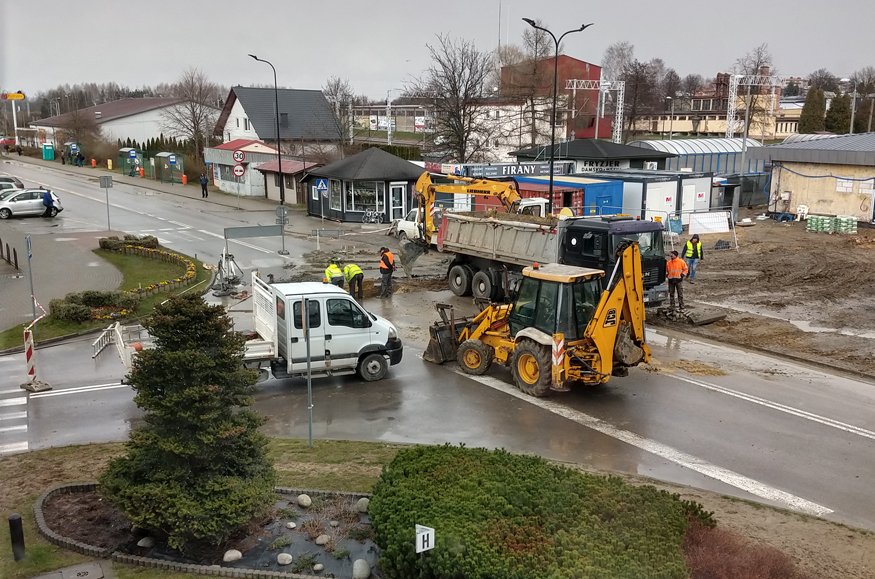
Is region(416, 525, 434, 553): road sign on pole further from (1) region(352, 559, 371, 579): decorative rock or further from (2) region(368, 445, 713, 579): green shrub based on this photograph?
(1) region(352, 559, 371, 579): decorative rock

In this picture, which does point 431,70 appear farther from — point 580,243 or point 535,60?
point 580,243

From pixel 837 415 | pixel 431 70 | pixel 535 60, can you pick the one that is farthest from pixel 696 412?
pixel 535 60

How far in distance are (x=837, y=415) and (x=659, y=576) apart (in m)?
8.08

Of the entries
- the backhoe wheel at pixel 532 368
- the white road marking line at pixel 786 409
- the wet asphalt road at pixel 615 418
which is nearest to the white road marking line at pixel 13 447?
the wet asphalt road at pixel 615 418

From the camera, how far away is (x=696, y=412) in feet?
42.9

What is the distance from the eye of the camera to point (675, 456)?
1125 centimetres

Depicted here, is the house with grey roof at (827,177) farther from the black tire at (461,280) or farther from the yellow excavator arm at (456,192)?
the black tire at (461,280)

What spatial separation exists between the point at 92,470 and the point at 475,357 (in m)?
7.27

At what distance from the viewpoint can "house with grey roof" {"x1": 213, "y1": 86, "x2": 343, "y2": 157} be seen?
Answer: 57.9m

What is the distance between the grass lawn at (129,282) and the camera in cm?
1758

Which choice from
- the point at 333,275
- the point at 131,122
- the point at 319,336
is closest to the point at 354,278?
the point at 333,275

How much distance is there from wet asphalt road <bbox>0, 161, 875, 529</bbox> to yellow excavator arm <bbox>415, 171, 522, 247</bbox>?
9490mm

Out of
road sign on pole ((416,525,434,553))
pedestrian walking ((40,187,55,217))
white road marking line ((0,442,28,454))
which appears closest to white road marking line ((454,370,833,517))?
road sign on pole ((416,525,434,553))

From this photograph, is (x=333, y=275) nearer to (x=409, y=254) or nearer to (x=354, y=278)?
(x=354, y=278)
